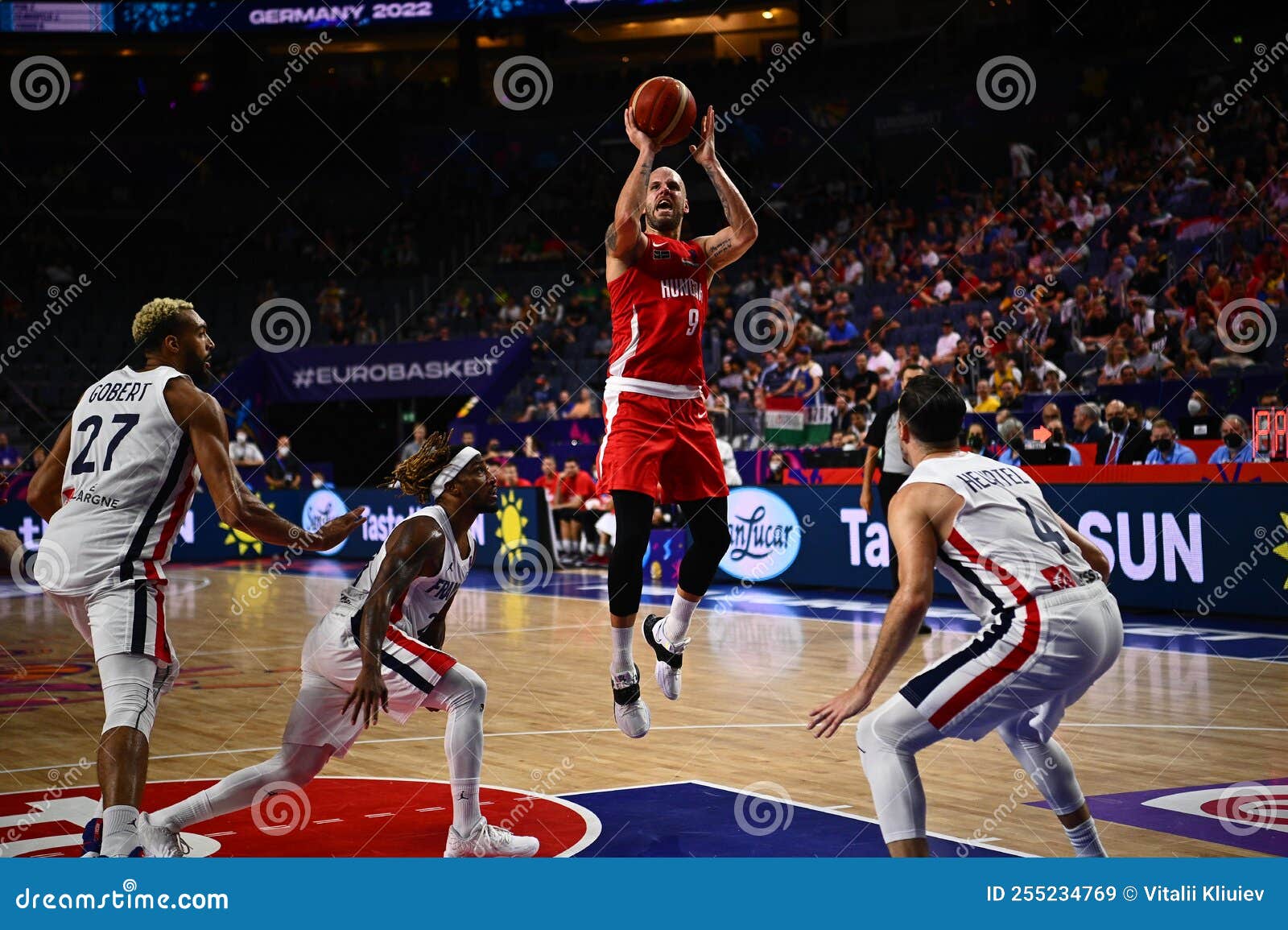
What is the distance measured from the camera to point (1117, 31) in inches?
880

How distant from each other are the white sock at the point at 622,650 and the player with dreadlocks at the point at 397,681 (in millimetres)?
1066

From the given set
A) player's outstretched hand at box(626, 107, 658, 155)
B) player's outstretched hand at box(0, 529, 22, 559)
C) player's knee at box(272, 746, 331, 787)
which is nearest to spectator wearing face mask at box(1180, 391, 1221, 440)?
player's outstretched hand at box(626, 107, 658, 155)

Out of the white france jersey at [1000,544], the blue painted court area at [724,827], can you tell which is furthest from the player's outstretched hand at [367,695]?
the white france jersey at [1000,544]

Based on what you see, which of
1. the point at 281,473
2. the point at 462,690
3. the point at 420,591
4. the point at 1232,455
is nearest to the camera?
the point at 462,690

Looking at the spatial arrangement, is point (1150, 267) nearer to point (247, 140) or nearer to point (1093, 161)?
point (1093, 161)

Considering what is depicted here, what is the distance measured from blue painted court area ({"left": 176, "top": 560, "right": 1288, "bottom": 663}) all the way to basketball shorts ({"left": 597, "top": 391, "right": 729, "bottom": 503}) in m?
4.85

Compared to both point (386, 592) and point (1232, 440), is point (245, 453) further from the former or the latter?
point (386, 592)

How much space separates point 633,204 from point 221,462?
1981 millimetres

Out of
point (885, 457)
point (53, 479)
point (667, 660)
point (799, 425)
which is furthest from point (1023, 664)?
point (799, 425)

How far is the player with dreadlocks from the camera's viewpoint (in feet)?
13.7

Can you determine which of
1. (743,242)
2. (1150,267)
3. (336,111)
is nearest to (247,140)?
(336,111)

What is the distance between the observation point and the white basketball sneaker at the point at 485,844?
A: 4.21 meters

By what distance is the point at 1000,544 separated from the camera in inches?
141

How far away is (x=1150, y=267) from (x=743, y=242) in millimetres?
10357
